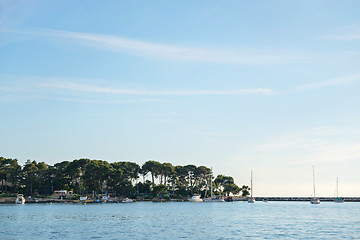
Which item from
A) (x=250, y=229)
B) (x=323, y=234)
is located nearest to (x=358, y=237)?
(x=323, y=234)

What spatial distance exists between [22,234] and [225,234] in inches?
1274

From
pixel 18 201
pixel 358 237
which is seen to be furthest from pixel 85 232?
pixel 18 201

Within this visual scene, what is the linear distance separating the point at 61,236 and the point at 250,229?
110ft

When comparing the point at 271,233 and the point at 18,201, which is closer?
the point at 271,233

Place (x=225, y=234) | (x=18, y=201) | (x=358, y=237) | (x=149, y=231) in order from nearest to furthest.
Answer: (x=358, y=237) < (x=225, y=234) < (x=149, y=231) < (x=18, y=201)

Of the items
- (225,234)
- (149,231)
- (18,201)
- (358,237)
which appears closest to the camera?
(358,237)

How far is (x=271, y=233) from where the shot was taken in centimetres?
6888

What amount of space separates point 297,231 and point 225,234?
46.0 ft

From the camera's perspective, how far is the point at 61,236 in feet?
209

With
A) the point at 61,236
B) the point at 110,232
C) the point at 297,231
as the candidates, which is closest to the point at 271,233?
the point at 297,231

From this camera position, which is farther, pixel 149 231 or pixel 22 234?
pixel 149 231

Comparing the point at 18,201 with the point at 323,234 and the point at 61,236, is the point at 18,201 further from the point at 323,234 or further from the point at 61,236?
the point at 323,234

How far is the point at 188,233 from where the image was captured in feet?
224

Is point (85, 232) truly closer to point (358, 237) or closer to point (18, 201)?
point (358, 237)
